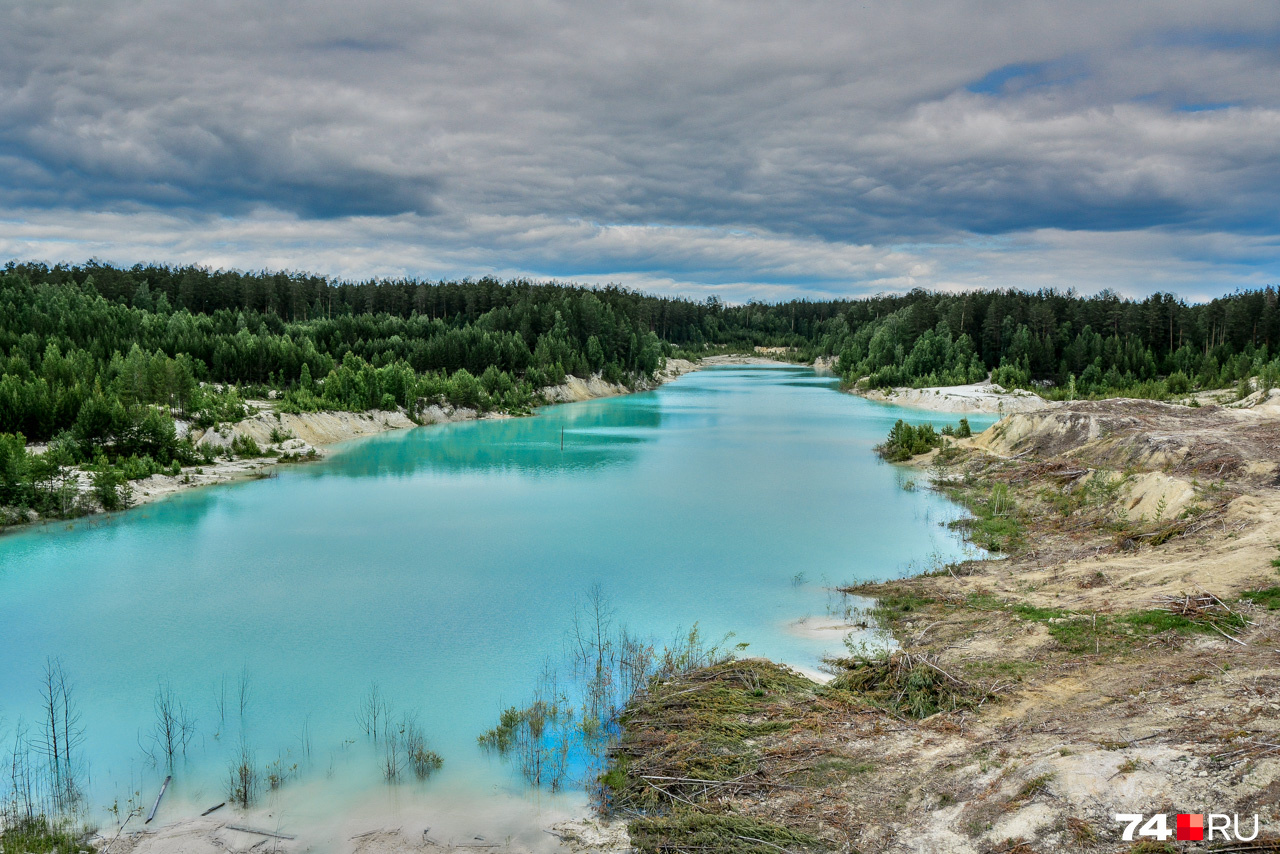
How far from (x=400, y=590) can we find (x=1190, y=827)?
1774 cm

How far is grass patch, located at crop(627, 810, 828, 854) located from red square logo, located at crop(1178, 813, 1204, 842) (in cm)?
325

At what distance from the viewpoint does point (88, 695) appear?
14086mm

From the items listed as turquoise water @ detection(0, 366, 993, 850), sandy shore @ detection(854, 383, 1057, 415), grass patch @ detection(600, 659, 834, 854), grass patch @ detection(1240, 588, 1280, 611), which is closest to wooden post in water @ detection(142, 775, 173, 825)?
turquoise water @ detection(0, 366, 993, 850)

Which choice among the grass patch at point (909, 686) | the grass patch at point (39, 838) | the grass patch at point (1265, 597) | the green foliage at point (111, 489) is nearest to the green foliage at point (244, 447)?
the green foliage at point (111, 489)

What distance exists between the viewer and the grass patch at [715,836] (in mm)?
8125

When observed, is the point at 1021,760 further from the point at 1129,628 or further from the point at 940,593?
the point at 940,593

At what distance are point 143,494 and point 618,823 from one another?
31325 millimetres

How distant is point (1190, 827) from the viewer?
7.09 metres

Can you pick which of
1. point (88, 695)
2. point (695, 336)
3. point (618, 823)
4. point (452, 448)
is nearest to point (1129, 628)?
point (618, 823)

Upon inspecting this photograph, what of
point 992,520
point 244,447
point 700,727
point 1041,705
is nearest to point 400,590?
point 700,727

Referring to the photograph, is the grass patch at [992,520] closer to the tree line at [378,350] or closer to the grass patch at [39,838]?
the grass patch at [39,838]

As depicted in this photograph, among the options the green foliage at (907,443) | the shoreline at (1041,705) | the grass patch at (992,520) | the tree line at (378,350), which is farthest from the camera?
the green foliage at (907,443)

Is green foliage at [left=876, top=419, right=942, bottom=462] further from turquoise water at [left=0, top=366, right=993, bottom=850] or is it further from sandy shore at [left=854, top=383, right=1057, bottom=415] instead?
sandy shore at [left=854, top=383, right=1057, bottom=415]

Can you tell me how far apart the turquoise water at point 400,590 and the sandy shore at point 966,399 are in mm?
33382
